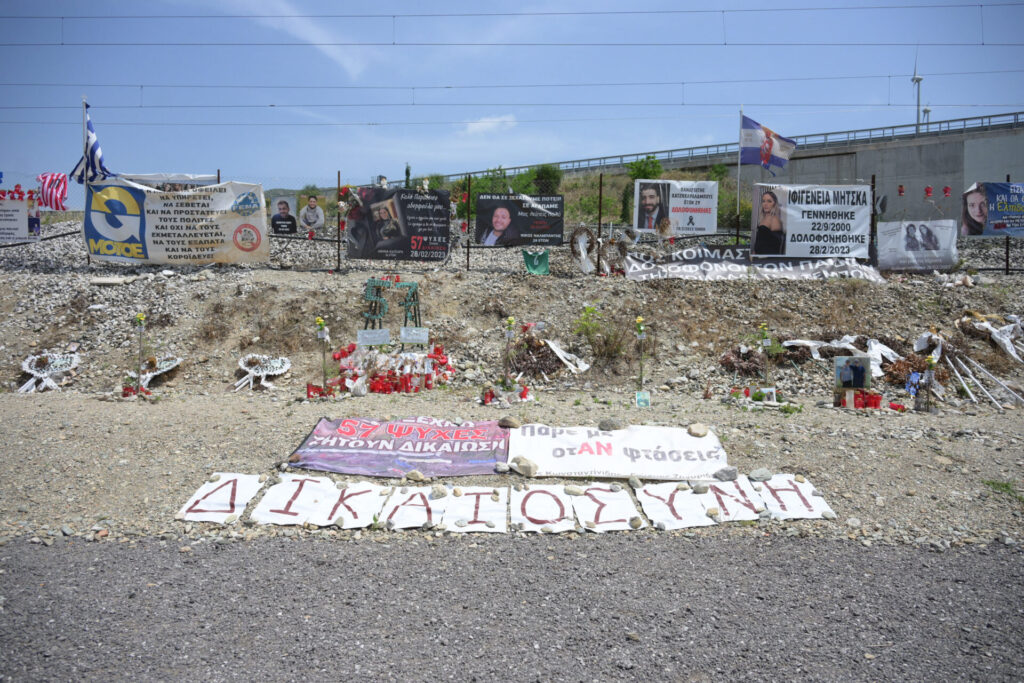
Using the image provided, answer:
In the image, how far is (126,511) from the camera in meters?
5.71

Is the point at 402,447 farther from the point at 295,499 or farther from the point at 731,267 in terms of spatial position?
the point at 731,267

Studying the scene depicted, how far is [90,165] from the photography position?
14.3m

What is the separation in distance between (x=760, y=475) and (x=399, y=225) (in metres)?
9.67

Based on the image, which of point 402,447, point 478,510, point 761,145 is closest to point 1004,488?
point 478,510

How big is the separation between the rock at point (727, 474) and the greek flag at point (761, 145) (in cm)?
1073

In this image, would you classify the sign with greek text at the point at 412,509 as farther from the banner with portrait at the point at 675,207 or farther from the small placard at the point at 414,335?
the banner with portrait at the point at 675,207

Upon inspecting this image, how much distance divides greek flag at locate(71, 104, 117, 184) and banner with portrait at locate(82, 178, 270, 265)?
2.31 ft

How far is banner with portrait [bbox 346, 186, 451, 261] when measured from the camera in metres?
13.6

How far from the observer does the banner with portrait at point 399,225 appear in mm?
13562

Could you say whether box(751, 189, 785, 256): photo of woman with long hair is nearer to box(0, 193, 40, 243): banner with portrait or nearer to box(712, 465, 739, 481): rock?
box(712, 465, 739, 481): rock

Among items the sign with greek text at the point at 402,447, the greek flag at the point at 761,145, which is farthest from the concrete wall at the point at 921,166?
the sign with greek text at the point at 402,447

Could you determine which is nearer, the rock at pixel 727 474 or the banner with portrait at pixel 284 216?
the rock at pixel 727 474

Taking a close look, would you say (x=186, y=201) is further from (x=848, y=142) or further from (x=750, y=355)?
(x=848, y=142)

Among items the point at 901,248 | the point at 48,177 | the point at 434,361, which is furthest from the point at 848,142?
the point at 48,177
